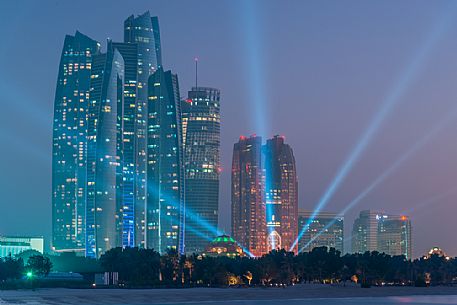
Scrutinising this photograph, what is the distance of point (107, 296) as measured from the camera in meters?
133

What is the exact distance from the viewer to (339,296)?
487 ft

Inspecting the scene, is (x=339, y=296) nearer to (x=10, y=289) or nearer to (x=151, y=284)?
(x=151, y=284)

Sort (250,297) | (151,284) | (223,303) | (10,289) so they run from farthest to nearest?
1. (151,284)
2. (10,289)
3. (250,297)
4. (223,303)

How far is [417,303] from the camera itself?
124 metres

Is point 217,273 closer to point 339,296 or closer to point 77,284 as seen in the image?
point 77,284

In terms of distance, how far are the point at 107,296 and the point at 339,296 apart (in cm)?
4188

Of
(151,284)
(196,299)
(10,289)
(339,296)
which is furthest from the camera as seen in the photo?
(151,284)

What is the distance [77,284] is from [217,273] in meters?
32.1

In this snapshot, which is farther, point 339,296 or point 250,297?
point 339,296

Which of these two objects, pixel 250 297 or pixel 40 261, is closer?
pixel 250 297

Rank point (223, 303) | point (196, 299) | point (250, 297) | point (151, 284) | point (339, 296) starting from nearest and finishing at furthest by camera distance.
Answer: point (223, 303), point (196, 299), point (250, 297), point (339, 296), point (151, 284)

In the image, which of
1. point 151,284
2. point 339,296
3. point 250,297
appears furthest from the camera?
point 151,284

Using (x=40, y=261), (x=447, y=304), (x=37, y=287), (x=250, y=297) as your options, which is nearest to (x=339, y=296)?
(x=250, y=297)

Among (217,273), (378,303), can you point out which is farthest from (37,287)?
(378,303)
